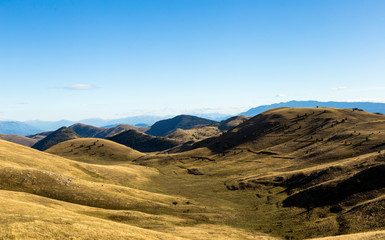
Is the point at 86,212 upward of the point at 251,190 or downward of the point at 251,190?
upward

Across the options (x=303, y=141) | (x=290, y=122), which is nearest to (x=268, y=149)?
(x=303, y=141)

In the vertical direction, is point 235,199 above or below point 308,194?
below

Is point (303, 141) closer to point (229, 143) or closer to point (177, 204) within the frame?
point (229, 143)

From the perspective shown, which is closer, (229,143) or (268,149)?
(268,149)

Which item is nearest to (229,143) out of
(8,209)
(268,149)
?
(268,149)

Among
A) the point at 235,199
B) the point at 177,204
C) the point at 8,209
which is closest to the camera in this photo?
the point at 8,209

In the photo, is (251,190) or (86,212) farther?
(251,190)

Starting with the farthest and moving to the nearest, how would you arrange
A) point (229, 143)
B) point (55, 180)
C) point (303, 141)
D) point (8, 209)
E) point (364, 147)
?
point (229, 143) < point (303, 141) < point (364, 147) < point (55, 180) < point (8, 209)

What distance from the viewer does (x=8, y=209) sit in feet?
117

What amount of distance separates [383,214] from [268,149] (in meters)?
95.0

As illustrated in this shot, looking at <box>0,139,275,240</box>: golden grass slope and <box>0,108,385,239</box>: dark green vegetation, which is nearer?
<box>0,139,275,240</box>: golden grass slope

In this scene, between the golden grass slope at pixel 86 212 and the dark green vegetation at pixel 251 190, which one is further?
the dark green vegetation at pixel 251 190

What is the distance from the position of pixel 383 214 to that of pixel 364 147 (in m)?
63.1

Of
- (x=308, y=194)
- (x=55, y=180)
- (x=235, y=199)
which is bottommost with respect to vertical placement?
(x=235, y=199)
